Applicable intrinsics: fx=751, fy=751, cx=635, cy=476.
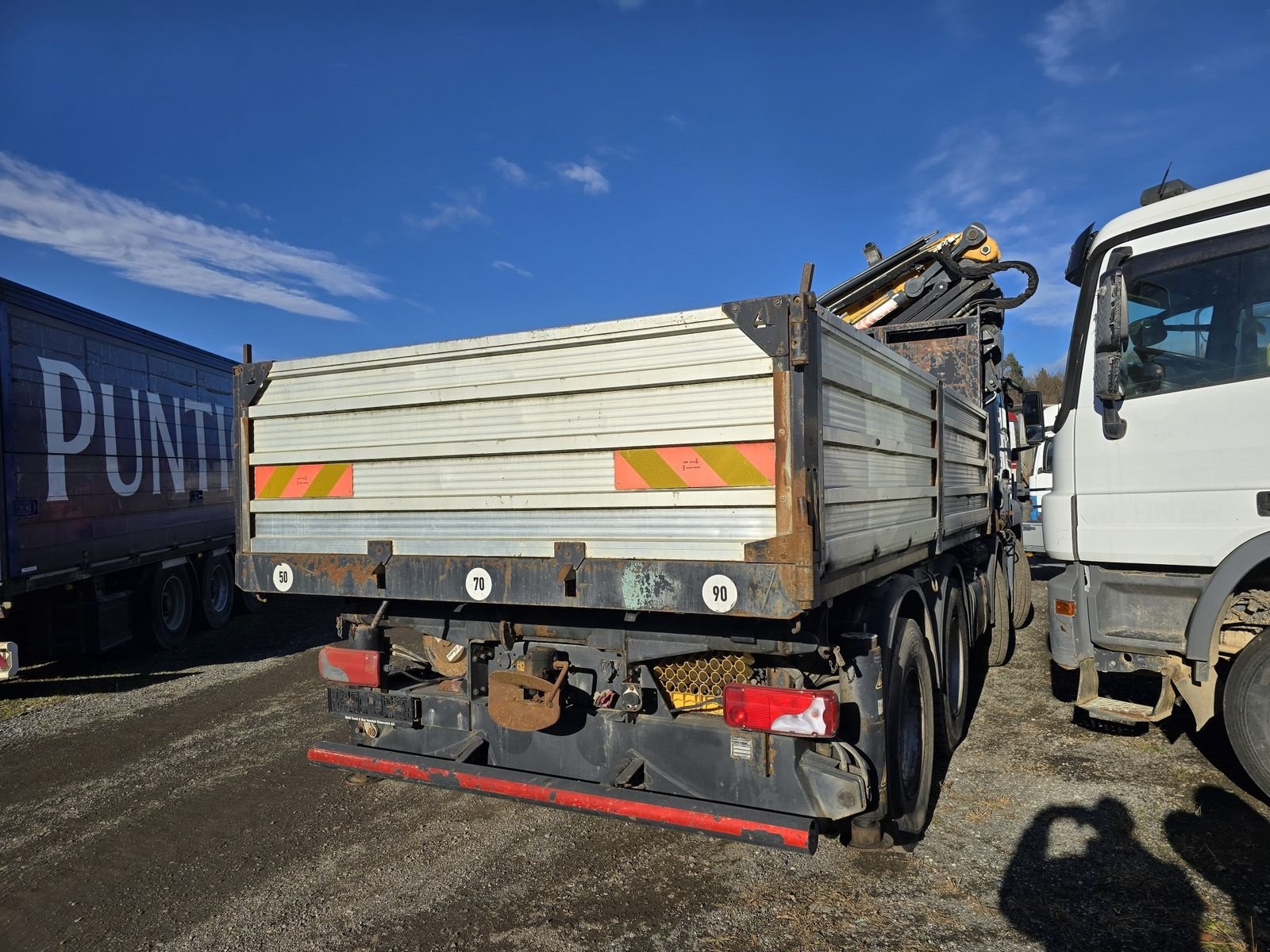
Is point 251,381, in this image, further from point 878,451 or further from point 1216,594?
point 1216,594

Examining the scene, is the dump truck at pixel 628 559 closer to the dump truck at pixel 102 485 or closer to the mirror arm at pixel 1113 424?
the mirror arm at pixel 1113 424

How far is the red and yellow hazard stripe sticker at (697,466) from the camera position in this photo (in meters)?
2.72

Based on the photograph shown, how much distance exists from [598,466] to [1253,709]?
3.48m

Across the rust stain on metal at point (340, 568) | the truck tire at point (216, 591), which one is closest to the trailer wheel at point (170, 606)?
the truck tire at point (216, 591)

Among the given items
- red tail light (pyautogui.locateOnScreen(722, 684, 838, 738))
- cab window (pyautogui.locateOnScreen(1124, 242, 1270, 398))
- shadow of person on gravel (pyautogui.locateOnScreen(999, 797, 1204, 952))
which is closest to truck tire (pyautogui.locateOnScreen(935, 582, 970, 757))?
shadow of person on gravel (pyautogui.locateOnScreen(999, 797, 1204, 952))

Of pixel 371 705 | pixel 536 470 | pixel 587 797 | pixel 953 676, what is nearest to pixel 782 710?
pixel 587 797

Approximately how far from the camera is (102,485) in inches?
302

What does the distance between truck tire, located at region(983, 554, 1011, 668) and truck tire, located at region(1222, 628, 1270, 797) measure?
3254mm

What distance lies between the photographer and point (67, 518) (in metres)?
7.15

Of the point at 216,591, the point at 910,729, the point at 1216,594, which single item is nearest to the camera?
the point at 1216,594

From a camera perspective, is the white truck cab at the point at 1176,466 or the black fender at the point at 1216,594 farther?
the white truck cab at the point at 1176,466

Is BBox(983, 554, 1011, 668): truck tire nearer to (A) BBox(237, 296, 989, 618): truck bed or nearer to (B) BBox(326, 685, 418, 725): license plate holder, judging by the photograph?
(A) BBox(237, 296, 989, 618): truck bed

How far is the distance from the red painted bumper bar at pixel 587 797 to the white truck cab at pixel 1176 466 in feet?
7.66

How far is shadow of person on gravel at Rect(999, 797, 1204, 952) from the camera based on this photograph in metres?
2.85
